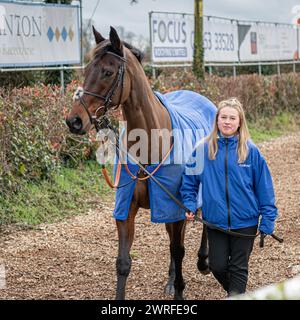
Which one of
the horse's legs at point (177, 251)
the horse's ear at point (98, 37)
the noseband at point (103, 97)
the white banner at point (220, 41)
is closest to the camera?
the noseband at point (103, 97)

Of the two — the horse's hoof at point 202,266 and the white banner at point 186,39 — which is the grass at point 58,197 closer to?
the horse's hoof at point 202,266

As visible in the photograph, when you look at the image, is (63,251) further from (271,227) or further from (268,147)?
(268,147)

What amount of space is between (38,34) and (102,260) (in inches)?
246

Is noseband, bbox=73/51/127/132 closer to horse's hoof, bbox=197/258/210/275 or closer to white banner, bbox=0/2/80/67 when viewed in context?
horse's hoof, bbox=197/258/210/275

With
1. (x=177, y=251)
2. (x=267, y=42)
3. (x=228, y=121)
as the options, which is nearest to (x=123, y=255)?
(x=177, y=251)

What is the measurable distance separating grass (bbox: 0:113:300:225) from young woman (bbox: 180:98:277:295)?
3.73 m

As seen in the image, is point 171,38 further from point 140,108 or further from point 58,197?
point 140,108

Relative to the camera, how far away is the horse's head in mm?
4281

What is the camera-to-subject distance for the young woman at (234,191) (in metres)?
4.21

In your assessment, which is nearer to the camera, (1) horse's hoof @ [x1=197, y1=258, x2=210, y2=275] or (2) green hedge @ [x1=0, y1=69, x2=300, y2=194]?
(1) horse's hoof @ [x1=197, y1=258, x2=210, y2=275]

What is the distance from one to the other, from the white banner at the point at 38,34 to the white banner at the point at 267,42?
8.56 metres

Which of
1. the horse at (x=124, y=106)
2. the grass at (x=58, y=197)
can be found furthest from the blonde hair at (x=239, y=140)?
the grass at (x=58, y=197)

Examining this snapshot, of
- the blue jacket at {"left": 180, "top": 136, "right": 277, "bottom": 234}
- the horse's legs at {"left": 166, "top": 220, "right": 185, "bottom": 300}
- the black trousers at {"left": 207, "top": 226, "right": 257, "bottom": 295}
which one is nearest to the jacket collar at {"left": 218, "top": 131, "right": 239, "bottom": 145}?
the blue jacket at {"left": 180, "top": 136, "right": 277, "bottom": 234}
